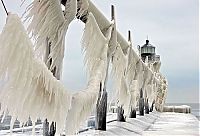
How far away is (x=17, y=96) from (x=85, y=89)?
717mm

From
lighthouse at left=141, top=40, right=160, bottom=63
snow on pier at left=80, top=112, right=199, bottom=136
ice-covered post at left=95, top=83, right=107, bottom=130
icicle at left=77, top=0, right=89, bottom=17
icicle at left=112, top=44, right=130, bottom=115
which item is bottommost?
snow on pier at left=80, top=112, right=199, bottom=136

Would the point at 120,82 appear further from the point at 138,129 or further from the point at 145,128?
the point at 145,128

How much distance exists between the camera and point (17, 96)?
112cm

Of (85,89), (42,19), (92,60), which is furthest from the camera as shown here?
(92,60)

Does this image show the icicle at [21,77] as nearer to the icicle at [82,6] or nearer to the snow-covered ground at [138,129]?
the snow-covered ground at [138,129]

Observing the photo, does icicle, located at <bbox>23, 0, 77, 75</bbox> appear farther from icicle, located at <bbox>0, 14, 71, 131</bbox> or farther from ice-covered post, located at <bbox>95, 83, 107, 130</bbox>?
ice-covered post, located at <bbox>95, 83, 107, 130</bbox>

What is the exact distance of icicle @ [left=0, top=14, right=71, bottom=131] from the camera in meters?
1.08

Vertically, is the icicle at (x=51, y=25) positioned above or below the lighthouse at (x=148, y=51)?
below

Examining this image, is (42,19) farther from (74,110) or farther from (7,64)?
(7,64)

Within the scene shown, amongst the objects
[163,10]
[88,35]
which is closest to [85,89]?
[88,35]

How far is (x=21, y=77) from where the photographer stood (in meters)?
1.12

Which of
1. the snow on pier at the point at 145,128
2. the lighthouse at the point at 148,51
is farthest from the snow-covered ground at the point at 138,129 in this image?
the lighthouse at the point at 148,51

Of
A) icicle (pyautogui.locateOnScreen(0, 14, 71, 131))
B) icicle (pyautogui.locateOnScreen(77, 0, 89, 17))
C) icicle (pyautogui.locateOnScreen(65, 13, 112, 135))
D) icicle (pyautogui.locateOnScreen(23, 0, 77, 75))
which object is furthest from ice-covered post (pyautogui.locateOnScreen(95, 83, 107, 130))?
icicle (pyautogui.locateOnScreen(0, 14, 71, 131))

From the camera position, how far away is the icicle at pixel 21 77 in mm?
1082
